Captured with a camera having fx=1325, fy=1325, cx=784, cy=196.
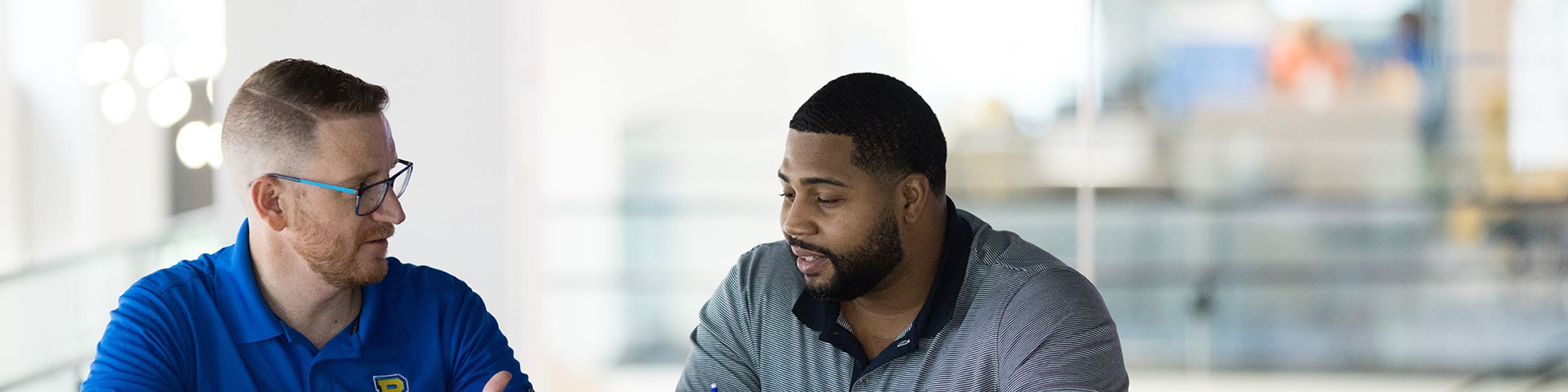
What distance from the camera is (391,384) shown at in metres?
1.76

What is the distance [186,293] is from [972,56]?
2.82 metres

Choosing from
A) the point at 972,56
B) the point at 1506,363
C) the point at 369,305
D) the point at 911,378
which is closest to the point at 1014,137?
the point at 972,56

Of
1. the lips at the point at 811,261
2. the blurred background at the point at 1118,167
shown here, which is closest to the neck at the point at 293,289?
the lips at the point at 811,261

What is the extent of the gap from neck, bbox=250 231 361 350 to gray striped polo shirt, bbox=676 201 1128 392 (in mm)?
533

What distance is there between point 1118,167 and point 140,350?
315 centimetres

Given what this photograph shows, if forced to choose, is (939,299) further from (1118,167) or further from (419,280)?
(1118,167)

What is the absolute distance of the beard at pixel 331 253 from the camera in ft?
5.54

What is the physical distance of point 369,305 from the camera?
5.81ft

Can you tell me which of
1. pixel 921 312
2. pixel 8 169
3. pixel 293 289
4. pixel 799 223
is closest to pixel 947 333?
pixel 921 312

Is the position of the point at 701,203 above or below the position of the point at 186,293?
below

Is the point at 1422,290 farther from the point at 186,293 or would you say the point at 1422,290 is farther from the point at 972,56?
the point at 186,293

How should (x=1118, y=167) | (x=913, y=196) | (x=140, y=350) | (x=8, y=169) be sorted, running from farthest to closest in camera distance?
(x=1118, y=167) < (x=8, y=169) < (x=913, y=196) < (x=140, y=350)

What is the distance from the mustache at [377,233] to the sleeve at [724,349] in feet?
1.62

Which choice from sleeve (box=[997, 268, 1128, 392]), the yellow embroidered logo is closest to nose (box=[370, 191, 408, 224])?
the yellow embroidered logo
